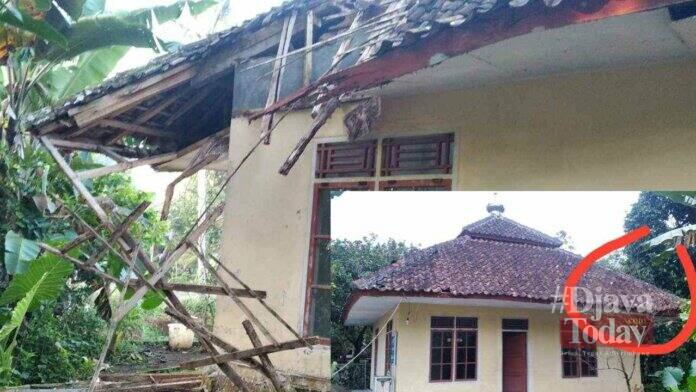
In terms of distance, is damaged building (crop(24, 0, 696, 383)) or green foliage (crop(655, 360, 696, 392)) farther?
damaged building (crop(24, 0, 696, 383))

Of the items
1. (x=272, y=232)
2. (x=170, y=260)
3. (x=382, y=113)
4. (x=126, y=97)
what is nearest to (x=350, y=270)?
(x=382, y=113)

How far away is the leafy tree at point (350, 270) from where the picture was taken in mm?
2715

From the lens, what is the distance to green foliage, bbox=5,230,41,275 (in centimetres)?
542

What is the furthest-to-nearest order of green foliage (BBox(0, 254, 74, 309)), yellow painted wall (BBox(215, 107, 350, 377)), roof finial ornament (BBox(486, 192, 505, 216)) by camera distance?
green foliage (BBox(0, 254, 74, 309)) → yellow painted wall (BBox(215, 107, 350, 377)) → roof finial ornament (BBox(486, 192, 505, 216))

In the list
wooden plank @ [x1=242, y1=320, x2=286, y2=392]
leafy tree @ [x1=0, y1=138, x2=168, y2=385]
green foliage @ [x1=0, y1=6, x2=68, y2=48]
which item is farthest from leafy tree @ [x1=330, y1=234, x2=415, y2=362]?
green foliage @ [x1=0, y1=6, x2=68, y2=48]

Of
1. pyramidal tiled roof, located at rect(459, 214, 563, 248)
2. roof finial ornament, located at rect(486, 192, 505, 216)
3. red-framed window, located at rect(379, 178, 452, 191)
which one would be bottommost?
pyramidal tiled roof, located at rect(459, 214, 563, 248)

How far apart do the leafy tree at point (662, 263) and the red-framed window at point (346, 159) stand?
1909 mm

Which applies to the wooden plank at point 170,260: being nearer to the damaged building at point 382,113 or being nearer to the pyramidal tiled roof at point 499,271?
the damaged building at point 382,113

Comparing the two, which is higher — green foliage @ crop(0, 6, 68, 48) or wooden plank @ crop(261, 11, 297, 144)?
green foliage @ crop(0, 6, 68, 48)

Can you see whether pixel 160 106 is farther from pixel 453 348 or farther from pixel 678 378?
pixel 678 378

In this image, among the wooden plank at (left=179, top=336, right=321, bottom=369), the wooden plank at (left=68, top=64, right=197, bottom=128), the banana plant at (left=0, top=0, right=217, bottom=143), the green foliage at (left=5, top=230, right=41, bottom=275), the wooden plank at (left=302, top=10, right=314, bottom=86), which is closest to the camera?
the wooden plank at (left=179, top=336, right=321, bottom=369)

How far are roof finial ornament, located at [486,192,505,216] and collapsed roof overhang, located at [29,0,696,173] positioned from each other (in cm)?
62

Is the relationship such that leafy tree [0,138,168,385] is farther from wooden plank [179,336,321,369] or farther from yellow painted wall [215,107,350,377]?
wooden plank [179,336,321,369]

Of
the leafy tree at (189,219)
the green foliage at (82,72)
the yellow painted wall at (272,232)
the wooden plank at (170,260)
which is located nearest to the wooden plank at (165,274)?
the wooden plank at (170,260)
